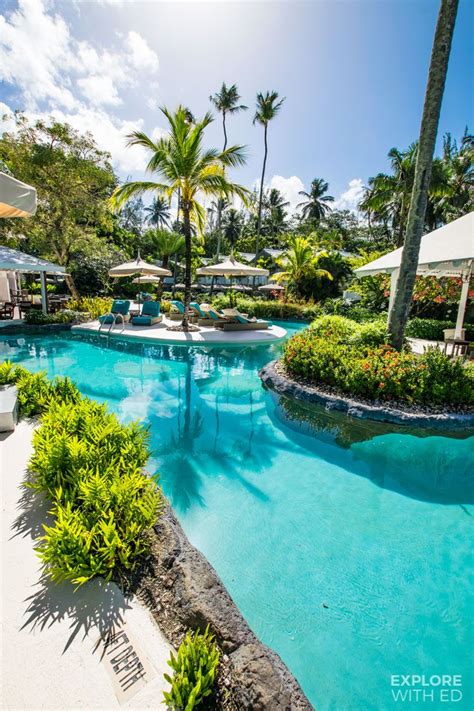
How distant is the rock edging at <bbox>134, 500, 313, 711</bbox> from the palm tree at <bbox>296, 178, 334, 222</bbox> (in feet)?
170

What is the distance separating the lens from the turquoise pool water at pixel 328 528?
8.71 feet

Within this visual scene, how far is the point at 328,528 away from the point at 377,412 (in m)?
3.00

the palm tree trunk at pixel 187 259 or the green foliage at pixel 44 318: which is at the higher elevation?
the palm tree trunk at pixel 187 259

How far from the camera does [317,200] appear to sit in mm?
48750

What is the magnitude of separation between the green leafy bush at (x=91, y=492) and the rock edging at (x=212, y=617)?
0.75ft

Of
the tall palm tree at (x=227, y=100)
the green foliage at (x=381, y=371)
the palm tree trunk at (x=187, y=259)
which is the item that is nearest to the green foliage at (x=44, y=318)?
the palm tree trunk at (x=187, y=259)

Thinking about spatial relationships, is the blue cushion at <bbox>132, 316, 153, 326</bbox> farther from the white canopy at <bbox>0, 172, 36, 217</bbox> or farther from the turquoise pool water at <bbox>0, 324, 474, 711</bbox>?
the white canopy at <bbox>0, 172, 36, 217</bbox>

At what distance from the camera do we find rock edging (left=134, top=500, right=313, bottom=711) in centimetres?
182

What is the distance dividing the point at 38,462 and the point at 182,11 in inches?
410

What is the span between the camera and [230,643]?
2109mm

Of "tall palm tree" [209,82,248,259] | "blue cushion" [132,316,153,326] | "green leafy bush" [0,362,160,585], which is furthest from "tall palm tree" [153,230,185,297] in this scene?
"green leafy bush" [0,362,160,585]

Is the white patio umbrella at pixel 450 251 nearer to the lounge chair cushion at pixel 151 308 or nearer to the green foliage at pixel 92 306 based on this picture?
the lounge chair cushion at pixel 151 308

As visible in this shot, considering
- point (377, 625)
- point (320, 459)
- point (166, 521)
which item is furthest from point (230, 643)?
point (320, 459)

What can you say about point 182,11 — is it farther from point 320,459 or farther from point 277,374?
point 320,459
